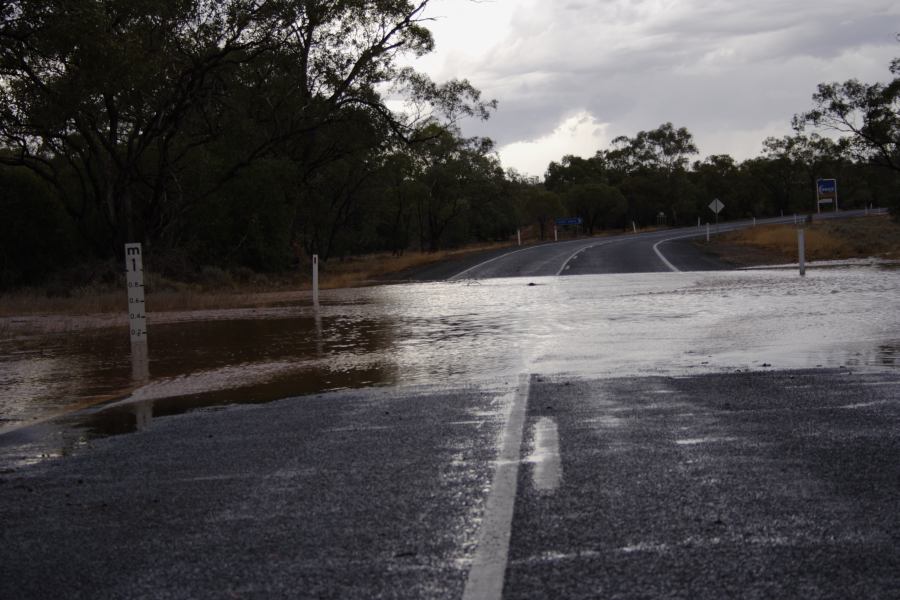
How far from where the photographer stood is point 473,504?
4.92 meters

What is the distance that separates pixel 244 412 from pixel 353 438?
185 centimetres

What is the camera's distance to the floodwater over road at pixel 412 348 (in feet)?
30.7

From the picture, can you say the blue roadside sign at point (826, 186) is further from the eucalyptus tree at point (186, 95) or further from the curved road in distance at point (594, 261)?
the eucalyptus tree at point (186, 95)

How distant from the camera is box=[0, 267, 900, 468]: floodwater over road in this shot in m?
9.35

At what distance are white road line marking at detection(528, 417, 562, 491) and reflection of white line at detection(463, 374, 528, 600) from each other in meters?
0.11

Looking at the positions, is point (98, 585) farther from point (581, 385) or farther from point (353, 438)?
point (581, 385)

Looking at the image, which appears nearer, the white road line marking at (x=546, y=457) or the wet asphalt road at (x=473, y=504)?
the wet asphalt road at (x=473, y=504)

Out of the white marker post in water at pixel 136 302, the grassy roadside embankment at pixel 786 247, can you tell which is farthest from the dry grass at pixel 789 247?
the white marker post in water at pixel 136 302

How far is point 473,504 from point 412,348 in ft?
25.7

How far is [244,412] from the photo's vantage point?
827 cm

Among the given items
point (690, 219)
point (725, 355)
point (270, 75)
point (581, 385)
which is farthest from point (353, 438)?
point (690, 219)

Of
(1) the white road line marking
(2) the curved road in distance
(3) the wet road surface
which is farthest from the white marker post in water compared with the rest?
(2) the curved road in distance

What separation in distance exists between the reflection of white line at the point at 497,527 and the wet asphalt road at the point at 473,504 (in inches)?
1.2

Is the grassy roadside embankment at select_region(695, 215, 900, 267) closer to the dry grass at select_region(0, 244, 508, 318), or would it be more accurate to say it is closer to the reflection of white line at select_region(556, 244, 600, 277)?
the reflection of white line at select_region(556, 244, 600, 277)
